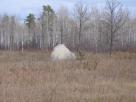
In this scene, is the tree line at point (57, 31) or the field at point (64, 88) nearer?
the field at point (64, 88)

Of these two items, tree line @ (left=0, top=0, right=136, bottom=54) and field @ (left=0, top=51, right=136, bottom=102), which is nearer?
field @ (left=0, top=51, right=136, bottom=102)

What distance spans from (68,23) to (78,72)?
68574 mm

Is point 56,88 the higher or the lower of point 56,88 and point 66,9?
the lower

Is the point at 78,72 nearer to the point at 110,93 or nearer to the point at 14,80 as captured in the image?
the point at 14,80

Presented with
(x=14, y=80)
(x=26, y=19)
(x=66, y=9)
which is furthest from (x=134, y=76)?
(x=66, y=9)

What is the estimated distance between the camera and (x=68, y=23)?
8362 centimetres

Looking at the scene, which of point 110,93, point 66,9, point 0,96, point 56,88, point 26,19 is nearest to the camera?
point 0,96

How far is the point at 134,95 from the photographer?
9336 mm

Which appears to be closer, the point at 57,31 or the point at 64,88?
the point at 64,88

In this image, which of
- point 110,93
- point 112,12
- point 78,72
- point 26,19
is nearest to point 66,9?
point 26,19

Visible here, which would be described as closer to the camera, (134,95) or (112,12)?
(134,95)

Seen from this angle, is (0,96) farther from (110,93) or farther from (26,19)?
(26,19)

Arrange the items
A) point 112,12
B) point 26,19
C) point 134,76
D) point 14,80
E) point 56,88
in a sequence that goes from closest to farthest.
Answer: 1. point 56,88
2. point 14,80
3. point 134,76
4. point 112,12
5. point 26,19

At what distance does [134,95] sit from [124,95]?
0.26 metres
